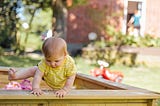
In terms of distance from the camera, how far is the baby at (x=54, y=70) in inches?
109

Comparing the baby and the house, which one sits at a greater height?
the baby

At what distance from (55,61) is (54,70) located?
0.47 feet

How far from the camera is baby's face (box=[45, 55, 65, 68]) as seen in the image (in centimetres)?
282

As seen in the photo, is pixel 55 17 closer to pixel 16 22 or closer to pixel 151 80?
pixel 16 22

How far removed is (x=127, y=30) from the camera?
15.0m

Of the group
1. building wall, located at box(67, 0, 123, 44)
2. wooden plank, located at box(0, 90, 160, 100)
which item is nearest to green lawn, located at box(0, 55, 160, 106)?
A: building wall, located at box(67, 0, 123, 44)

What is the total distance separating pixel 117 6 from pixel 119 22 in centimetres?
52

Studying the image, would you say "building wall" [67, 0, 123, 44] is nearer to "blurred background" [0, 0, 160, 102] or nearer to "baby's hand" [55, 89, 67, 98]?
"blurred background" [0, 0, 160, 102]

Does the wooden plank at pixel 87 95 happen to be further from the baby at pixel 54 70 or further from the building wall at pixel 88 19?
the building wall at pixel 88 19

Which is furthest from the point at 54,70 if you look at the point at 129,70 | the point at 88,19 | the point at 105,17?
the point at 105,17

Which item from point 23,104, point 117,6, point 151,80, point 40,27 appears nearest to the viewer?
point 23,104

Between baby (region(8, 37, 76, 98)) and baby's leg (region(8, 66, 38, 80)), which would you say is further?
baby's leg (region(8, 66, 38, 80))

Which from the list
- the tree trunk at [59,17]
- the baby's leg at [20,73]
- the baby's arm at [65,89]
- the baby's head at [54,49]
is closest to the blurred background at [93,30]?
the tree trunk at [59,17]

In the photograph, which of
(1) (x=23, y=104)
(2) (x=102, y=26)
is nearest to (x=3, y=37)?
(2) (x=102, y=26)
